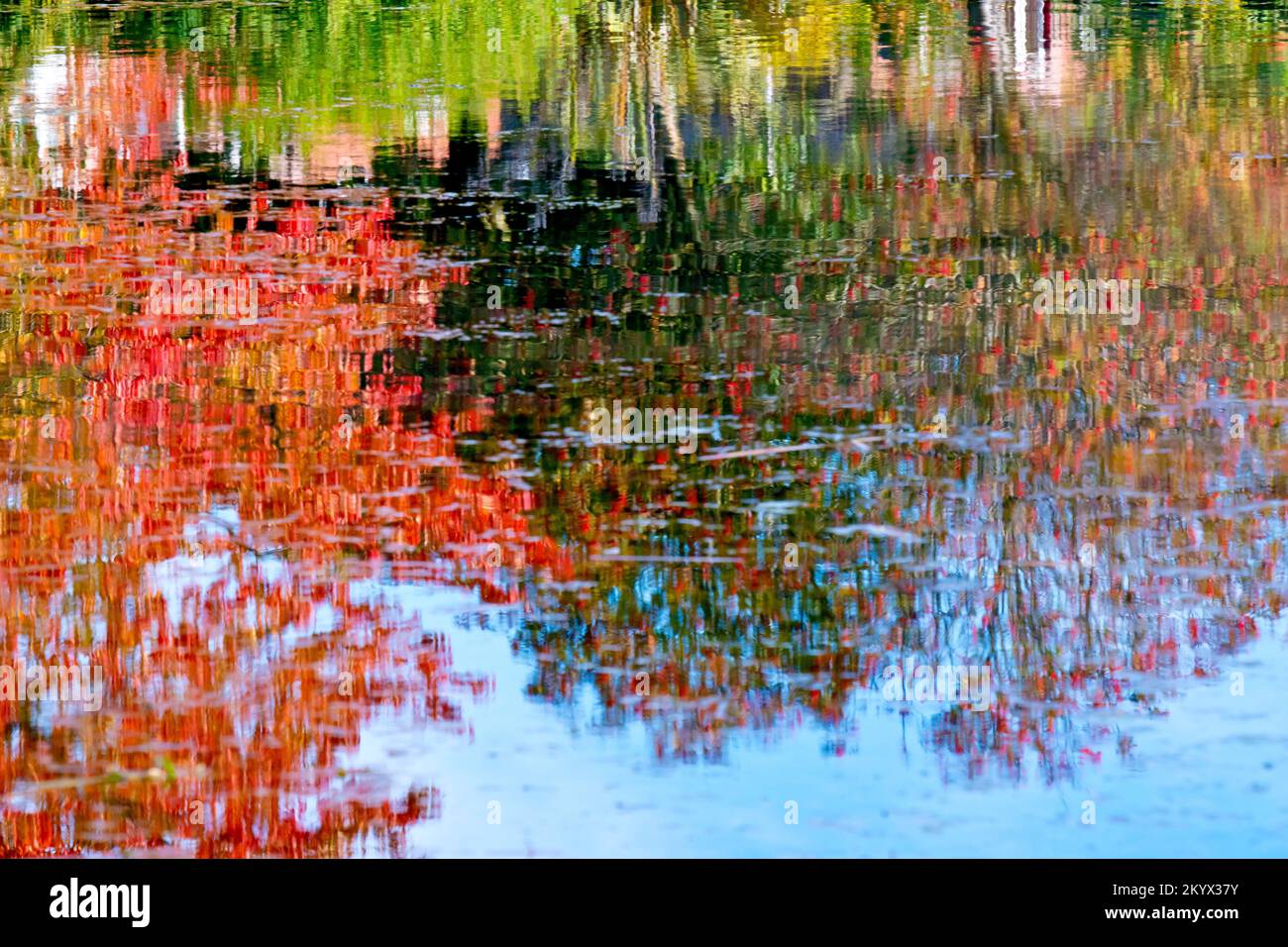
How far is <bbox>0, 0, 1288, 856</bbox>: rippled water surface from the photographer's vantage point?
5703mm

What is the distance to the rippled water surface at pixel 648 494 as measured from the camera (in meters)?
5.70

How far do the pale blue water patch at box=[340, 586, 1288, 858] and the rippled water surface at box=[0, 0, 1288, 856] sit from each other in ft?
0.06

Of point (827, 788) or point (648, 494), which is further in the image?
point (648, 494)

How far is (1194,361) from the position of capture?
31.6 feet

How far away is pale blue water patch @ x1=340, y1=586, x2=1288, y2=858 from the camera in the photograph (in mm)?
5340

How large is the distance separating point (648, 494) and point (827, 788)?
244cm

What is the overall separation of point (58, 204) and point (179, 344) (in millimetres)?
4296

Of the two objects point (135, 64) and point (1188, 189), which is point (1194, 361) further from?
point (135, 64)

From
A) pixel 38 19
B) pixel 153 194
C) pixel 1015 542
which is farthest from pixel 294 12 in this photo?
pixel 1015 542

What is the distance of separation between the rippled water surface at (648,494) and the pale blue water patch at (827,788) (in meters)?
0.02

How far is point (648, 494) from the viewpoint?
7883mm

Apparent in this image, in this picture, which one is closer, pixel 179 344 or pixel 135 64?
pixel 179 344

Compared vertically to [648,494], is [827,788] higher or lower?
lower

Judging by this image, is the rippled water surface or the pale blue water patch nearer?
the pale blue water patch
